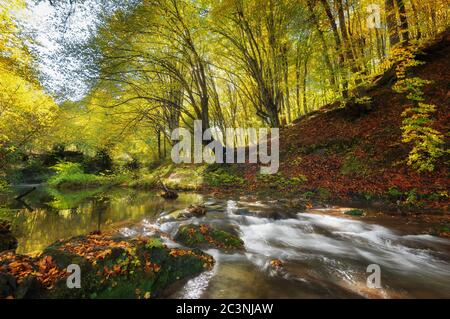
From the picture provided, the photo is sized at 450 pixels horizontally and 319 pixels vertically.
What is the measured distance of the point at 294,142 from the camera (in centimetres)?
1447

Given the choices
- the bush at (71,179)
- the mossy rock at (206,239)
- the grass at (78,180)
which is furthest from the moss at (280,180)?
the bush at (71,179)

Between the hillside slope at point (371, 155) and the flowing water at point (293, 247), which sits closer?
the flowing water at point (293, 247)

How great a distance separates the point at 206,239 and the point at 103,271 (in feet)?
8.56

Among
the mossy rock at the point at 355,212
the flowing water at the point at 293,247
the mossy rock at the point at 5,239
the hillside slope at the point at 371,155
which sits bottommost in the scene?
the flowing water at the point at 293,247

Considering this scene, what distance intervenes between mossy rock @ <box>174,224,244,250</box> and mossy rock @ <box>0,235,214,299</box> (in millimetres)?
1188

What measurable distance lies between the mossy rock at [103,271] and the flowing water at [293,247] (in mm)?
356

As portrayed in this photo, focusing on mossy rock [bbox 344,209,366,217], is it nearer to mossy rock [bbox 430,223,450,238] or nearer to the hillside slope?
the hillside slope

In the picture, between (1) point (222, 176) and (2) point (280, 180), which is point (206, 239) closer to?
(2) point (280, 180)

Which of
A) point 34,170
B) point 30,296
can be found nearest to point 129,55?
point 30,296

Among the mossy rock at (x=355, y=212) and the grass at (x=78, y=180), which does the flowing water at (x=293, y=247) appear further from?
the grass at (x=78, y=180)

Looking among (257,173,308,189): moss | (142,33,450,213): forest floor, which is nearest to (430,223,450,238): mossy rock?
(142,33,450,213): forest floor

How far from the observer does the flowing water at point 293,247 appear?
3686 millimetres

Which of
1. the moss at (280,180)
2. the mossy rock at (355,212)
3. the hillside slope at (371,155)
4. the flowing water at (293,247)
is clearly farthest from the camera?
the moss at (280,180)

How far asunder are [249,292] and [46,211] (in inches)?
424
